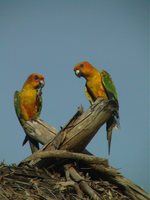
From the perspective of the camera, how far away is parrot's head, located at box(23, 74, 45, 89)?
12.5 m

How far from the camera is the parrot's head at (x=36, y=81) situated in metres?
12.5

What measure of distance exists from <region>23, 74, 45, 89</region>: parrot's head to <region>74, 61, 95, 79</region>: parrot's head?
0.92m

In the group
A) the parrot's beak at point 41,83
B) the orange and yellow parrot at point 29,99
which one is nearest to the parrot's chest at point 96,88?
the parrot's beak at point 41,83

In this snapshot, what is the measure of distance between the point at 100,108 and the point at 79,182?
1.43m

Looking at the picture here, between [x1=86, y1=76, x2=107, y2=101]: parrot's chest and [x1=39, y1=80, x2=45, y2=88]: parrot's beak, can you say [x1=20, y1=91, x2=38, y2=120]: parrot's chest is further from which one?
[x1=86, y1=76, x2=107, y2=101]: parrot's chest

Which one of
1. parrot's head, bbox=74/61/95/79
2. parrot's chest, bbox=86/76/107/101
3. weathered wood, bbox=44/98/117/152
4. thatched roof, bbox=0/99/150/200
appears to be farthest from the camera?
parrot's head, bbox=74/61/95/79

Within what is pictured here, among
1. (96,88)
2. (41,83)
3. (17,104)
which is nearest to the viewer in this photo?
(17,104)

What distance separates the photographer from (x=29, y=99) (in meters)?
12.3

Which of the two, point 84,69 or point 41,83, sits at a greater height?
point 84,69

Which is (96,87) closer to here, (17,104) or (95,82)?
(95,82)

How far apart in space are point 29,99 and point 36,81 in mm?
563

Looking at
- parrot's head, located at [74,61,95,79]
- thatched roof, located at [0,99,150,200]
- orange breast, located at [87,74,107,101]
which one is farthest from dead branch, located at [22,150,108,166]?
parrot's head, located at [74,61,95,79]

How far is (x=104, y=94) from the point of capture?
12141 mm

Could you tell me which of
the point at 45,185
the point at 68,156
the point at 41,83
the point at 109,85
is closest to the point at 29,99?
the point at 41,83
